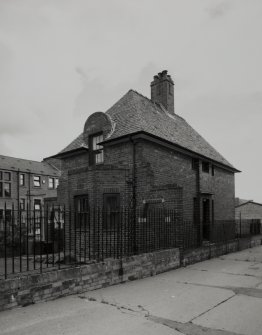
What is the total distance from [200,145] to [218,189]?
9.91 ft

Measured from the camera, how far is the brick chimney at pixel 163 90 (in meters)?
21.3

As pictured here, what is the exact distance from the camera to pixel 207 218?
1859cm

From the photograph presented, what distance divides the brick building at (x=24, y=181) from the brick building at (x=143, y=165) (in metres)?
23.5

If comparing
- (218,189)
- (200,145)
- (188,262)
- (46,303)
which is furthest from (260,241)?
(46,303)

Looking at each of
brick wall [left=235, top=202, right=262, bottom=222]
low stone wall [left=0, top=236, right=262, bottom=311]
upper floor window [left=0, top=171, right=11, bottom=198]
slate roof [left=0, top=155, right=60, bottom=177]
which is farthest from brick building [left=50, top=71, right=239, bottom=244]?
slate roof [left=0, top=155, right=60, bottom=177]

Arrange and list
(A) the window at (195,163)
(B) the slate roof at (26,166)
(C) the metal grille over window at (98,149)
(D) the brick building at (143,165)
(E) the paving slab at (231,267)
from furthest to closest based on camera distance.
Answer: (B) the slate roof at (26,166), (A) the window at (195,163), (C) the metal grille over window at (98,149), (D) the brick building at (143,165), (E) the paving slab at (231,267)

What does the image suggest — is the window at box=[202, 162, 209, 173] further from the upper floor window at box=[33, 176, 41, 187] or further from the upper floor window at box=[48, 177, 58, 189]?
the upper floor window at box=[48, 177, 58, 189]

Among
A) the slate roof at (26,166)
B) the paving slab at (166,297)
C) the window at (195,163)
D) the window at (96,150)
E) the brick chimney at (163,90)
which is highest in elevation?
the brick chimney at (163,90)

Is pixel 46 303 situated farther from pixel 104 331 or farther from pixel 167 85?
pixel 167 85

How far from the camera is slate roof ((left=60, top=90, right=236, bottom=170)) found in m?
15.5

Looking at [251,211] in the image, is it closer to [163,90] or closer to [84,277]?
[163,90]

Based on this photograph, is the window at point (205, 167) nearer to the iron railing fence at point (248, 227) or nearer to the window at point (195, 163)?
the window at point (195, 163)

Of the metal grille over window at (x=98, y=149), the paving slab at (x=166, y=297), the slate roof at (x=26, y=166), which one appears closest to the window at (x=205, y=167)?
the metal grille over window at (x=98, y=149)

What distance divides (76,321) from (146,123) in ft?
37.5
